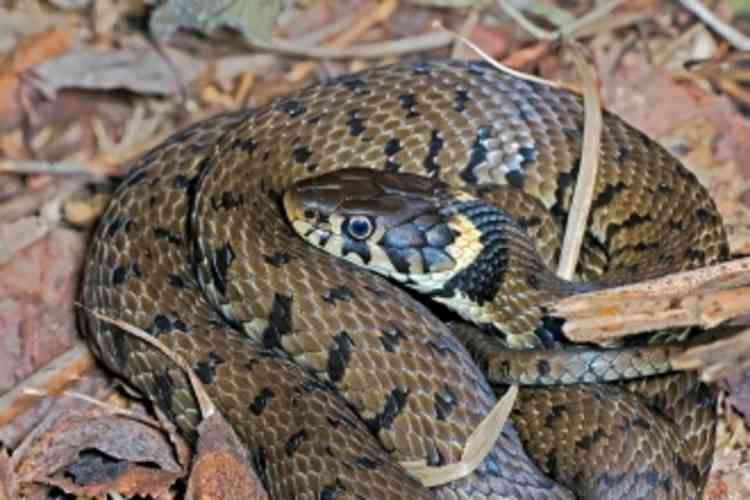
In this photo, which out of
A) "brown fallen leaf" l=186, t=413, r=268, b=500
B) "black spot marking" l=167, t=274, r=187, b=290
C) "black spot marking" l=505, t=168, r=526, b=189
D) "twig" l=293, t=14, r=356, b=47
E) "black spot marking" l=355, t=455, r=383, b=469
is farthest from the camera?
"twig" l=293, t=14, r=356, b=47

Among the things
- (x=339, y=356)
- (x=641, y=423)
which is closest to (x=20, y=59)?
(x=339, y=356)

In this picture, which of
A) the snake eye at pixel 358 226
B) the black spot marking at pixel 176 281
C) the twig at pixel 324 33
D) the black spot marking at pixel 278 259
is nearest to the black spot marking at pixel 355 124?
the snake eye at pixel 358 226

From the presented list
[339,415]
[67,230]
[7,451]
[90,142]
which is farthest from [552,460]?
[90,142]

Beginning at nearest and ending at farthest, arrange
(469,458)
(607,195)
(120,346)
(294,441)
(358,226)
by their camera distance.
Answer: (469,458), (294,441), (358,226), (120,346), (607,195)

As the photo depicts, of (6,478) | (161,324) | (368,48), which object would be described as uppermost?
(368,48)

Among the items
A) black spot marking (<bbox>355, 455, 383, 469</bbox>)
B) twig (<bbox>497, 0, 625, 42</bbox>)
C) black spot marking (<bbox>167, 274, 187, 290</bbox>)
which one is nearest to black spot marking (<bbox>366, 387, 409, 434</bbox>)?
black spot marking (<bbox>355, 455, 383, 469</bbox>)

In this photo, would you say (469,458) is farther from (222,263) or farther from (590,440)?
(222,263)

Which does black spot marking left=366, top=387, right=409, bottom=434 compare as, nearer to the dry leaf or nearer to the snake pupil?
the snake pupil
